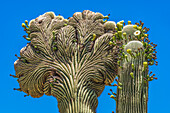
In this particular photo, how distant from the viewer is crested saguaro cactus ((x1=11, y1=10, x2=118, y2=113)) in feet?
32.1

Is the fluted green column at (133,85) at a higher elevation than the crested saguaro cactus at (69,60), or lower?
lower

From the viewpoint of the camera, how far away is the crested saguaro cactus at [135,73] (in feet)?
29.3

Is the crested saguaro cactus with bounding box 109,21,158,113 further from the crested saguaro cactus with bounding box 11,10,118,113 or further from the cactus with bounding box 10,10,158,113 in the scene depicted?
the crested saguaro cactus with bounding box 11,10,118,113

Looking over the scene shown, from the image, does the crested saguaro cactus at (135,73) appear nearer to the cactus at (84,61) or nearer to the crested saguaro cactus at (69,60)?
the cactus at (84,61)

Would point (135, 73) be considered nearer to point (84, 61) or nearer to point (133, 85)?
point (133, 85)

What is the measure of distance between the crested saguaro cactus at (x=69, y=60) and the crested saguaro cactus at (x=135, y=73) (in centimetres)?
56

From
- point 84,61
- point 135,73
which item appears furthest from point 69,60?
point 135,73

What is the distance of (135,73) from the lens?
356 inches

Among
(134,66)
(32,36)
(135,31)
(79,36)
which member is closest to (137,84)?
(134,66)

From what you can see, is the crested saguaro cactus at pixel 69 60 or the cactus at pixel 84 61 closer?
the cactus at pixel 84 61

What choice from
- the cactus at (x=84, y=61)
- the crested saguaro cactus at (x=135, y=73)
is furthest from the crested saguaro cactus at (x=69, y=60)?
the crested saguaro cactus at (x=135, y=73)

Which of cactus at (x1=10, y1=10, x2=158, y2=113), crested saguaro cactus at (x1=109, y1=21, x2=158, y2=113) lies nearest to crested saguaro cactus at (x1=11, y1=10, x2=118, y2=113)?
cactus at (x1=10, y1=10, x2=158, y2=113)

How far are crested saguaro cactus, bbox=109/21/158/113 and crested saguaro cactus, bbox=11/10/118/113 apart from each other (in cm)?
56

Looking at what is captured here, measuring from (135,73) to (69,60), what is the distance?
5.42ft
